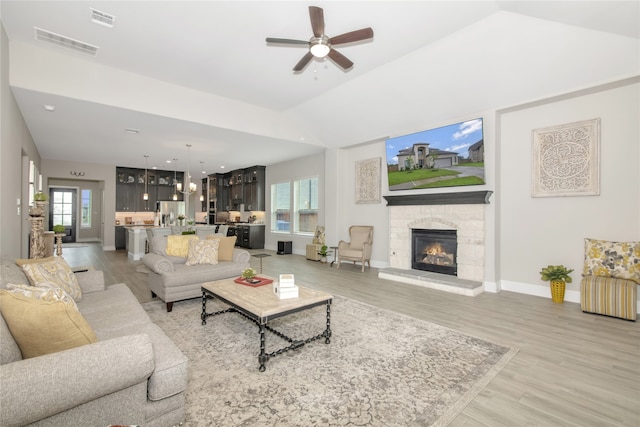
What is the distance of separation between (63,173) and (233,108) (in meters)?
7.50

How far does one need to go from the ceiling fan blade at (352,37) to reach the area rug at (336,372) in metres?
3.10

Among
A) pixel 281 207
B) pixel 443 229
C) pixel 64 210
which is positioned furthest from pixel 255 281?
pixel 64 210

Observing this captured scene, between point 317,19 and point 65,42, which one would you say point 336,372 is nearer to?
point 317,19

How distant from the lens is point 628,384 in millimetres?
2289

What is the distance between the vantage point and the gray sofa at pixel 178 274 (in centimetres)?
384

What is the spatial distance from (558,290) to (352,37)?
14.4ft

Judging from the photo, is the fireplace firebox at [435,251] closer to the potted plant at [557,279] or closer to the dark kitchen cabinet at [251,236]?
the potted plant at [557,279]

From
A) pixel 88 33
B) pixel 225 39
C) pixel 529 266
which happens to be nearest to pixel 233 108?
pixel 225 39

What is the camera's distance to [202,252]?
4.45 metres

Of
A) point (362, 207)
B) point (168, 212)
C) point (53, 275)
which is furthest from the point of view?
point (168, 212)

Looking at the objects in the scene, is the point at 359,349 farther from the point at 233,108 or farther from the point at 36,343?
the point at 233,108

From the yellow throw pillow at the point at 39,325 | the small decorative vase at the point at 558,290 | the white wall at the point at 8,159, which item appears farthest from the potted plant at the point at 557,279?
the white wall at the point at 8,159

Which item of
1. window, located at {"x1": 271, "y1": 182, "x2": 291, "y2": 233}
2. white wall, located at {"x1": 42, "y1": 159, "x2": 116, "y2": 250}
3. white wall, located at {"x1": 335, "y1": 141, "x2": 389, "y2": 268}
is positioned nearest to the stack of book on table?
white wall, located at {"x1": 335, "y1": 141, "x2": 389, "y2": 268}

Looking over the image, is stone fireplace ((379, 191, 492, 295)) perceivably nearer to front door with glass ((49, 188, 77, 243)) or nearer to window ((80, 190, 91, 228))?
window ((80, 190, 91, 228))
